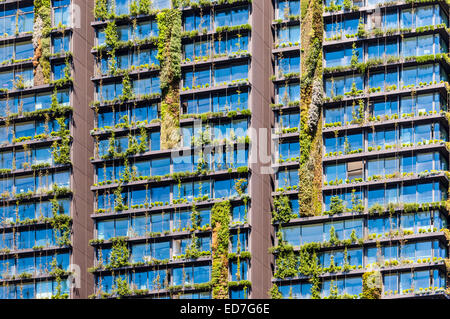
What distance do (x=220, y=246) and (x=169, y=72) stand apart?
16.0 m

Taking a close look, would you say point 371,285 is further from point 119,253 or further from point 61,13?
point 61,13

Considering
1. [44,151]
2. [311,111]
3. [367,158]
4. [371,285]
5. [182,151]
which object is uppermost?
[311,111]

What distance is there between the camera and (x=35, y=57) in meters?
116

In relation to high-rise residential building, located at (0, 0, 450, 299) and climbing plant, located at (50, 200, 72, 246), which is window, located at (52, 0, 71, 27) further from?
climbing plant, located at (50, 200, 72, 246)

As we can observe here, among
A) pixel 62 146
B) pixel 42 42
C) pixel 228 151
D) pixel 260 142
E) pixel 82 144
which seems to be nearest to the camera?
pixel 228 151

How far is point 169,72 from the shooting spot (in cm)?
10962

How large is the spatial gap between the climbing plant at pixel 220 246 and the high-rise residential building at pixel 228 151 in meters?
0.12

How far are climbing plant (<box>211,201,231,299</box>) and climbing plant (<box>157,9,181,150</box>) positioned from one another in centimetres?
766

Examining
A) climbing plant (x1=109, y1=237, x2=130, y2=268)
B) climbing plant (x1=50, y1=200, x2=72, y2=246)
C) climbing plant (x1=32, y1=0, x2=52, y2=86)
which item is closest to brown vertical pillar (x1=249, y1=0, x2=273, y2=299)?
climbing plant (x1=109, y1=237, x2=130, y2=268)

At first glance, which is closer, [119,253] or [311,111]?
[311,111]

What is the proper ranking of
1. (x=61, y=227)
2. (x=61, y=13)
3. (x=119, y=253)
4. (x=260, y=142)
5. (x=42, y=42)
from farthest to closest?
(x=61, y=13) → (x=42, y=42) → (x=61, y=227) → (x=119, y=253) → (x=260, y=142)

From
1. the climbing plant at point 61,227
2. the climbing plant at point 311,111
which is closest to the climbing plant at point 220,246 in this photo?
the climbing plant at point 311,111

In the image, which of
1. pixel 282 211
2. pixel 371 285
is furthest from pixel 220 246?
pixel 371 285

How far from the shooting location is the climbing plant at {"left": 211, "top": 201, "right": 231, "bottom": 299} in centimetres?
10331
